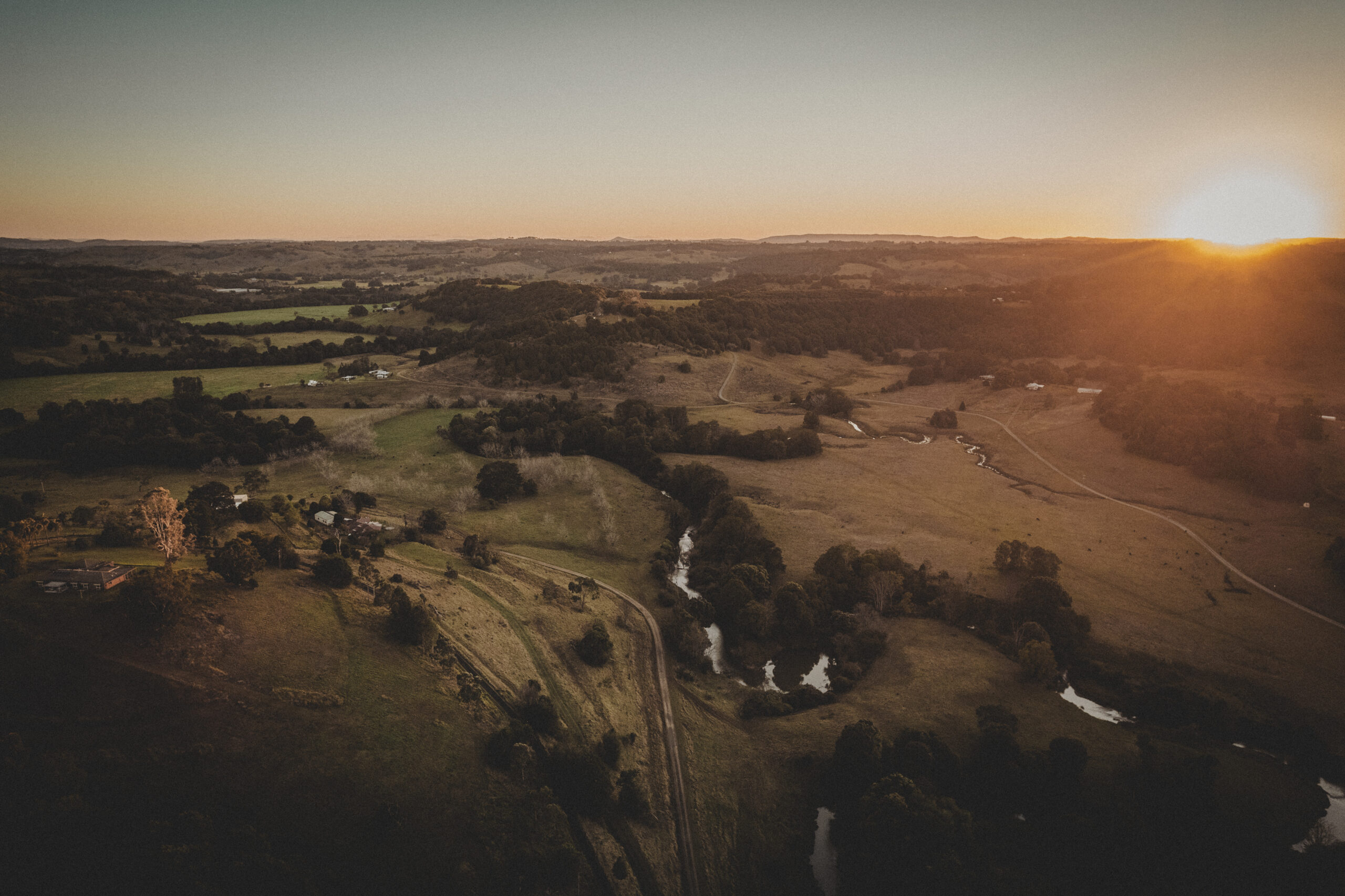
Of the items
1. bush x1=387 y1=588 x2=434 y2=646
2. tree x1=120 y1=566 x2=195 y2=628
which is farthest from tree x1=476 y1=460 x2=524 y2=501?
tree x1=120 y1=566 x2=195 y2=628

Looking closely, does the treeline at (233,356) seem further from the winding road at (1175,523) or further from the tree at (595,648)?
the winding road at (1175,523)

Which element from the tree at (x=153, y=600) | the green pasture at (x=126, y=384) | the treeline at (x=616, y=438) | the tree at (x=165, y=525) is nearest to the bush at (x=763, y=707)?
the tree at (x=153, y=600)

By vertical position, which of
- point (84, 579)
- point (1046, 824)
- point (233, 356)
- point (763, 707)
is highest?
point (233, 356)

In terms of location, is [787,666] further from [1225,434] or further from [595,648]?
[1225,434]

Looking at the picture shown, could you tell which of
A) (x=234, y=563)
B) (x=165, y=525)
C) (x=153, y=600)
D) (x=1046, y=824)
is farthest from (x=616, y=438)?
(x=1046, y=824)

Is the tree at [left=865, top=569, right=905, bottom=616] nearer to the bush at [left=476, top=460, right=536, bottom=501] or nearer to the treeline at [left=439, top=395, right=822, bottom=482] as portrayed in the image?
the treeline at [left=439, top=395, right=822, bottom=482]

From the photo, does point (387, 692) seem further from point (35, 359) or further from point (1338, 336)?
point (1338, 336)

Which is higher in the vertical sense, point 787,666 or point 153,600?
point 153,600
